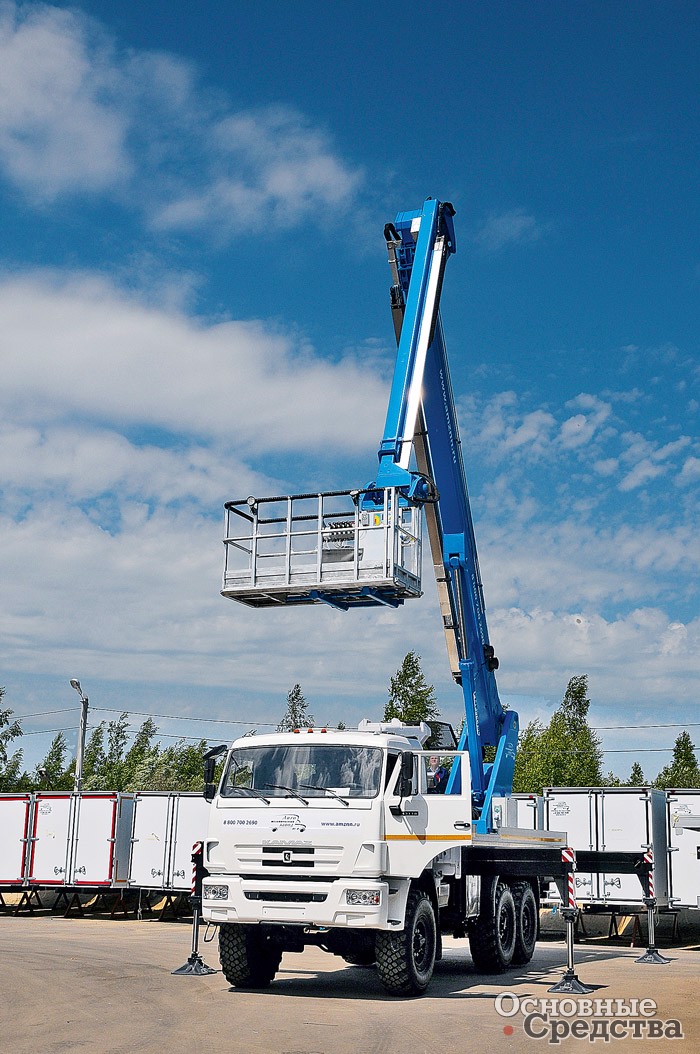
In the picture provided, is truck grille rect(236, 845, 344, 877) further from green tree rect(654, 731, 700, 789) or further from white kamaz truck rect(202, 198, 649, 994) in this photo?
green tree rect(654, 731, 700, 789)

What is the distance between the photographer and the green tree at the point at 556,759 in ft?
261

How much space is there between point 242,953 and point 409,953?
2.03 metres

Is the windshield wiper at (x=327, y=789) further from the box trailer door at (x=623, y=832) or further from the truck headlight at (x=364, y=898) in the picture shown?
the box trailer door at (x=623, y=832)

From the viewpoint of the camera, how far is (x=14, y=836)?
27.1 metres

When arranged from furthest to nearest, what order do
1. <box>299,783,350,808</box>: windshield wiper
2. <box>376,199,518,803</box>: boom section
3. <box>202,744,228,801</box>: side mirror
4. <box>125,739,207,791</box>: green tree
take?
1. <box>125,739,207,791</box>: green tree
2. <box>376,199,518,803</box>: boom section
3. <box>202,744,228,801</box>: side mirror
4. <box>299,783,350,808</box>: windshield wiper

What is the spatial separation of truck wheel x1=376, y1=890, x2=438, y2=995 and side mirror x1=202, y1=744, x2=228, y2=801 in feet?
8.72

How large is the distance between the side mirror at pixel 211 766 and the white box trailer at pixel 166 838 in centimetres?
1143

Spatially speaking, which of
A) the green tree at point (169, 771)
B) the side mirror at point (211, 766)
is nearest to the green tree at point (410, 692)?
the green tree at point (169, 771)

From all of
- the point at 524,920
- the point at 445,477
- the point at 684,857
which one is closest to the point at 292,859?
the point at 524,920

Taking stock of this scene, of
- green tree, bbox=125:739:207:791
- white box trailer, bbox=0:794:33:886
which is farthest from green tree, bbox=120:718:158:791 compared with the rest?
white box trailer, bbox=0:794:33:886

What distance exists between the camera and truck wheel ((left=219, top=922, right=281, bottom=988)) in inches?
536

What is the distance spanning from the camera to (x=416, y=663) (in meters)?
58.5

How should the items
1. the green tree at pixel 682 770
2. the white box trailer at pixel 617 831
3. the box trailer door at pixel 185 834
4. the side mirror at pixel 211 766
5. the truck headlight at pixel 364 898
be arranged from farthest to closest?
the green tree at pixel 682 770
the box trailer door at pixel 185 834
the white box trailer at pixel 617 831
the side mirror at pixel 211 766
the truck headlight at pixel 364 898

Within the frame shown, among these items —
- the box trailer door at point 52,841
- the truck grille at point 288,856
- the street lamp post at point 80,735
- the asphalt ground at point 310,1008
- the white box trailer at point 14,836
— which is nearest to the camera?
the asphalt ground at point 310,1008
